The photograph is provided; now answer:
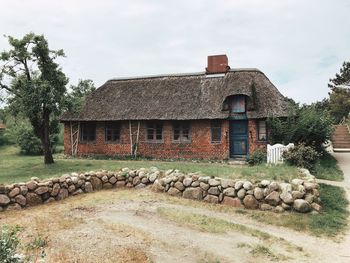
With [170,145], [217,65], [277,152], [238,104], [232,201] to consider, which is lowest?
[232,201]

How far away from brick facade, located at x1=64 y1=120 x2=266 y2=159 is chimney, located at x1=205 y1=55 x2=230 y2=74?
4231 mm

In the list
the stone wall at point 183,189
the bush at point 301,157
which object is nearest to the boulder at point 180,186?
the stone wall at point 183,189

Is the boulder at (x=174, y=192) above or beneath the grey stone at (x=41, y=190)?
beneath

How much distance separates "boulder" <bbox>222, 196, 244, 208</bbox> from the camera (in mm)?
10852

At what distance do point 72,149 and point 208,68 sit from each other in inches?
441

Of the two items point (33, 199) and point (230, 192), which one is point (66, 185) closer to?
point (33, 199)

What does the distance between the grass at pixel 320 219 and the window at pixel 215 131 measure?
1095 cm

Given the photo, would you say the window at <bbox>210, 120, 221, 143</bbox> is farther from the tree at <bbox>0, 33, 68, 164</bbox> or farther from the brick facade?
the tree at <bbox>0, 33, 68, 164</bbox>

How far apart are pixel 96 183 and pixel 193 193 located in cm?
368

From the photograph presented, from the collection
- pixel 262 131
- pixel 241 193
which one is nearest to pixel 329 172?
pixel 262 131

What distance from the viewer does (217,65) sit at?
24.2 m

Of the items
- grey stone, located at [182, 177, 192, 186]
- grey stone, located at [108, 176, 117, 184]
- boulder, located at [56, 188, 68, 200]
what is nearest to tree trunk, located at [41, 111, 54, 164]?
grey stone, located at [108, 176, 117, 184]

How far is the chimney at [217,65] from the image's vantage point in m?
24.0

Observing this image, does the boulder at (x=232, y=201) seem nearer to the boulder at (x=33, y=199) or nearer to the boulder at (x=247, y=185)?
the boulder at (x=247, y=185)
